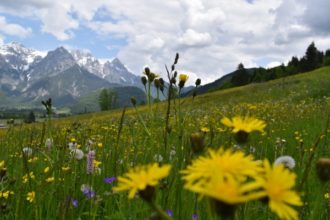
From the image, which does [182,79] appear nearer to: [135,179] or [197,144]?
[197,144]

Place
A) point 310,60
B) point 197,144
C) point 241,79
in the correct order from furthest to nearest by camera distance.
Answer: point 241,79
point 310,60
point 197,144

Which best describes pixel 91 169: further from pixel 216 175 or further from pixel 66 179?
pixel 216 175

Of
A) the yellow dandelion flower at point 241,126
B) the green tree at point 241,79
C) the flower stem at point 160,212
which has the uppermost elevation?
the green tree at point 241,79

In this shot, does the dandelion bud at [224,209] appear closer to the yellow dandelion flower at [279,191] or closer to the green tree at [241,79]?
the yellow dandelion flower at [279,191]

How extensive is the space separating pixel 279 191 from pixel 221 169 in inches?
3.8

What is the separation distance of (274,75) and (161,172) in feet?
252

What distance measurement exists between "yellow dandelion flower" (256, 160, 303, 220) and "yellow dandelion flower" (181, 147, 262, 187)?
25mm

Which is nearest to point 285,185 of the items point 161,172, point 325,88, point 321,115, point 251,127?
point 161,172

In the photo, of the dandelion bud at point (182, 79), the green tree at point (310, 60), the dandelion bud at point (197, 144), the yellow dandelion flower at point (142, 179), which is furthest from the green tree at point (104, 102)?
the green tree at point (310, 60)

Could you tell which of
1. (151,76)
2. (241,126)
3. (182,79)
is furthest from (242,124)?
(151,76)

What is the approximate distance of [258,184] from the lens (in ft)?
2.03

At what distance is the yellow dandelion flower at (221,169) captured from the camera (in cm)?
66

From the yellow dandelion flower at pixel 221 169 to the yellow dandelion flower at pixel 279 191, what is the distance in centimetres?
2

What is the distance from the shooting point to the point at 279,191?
645 millimetres
